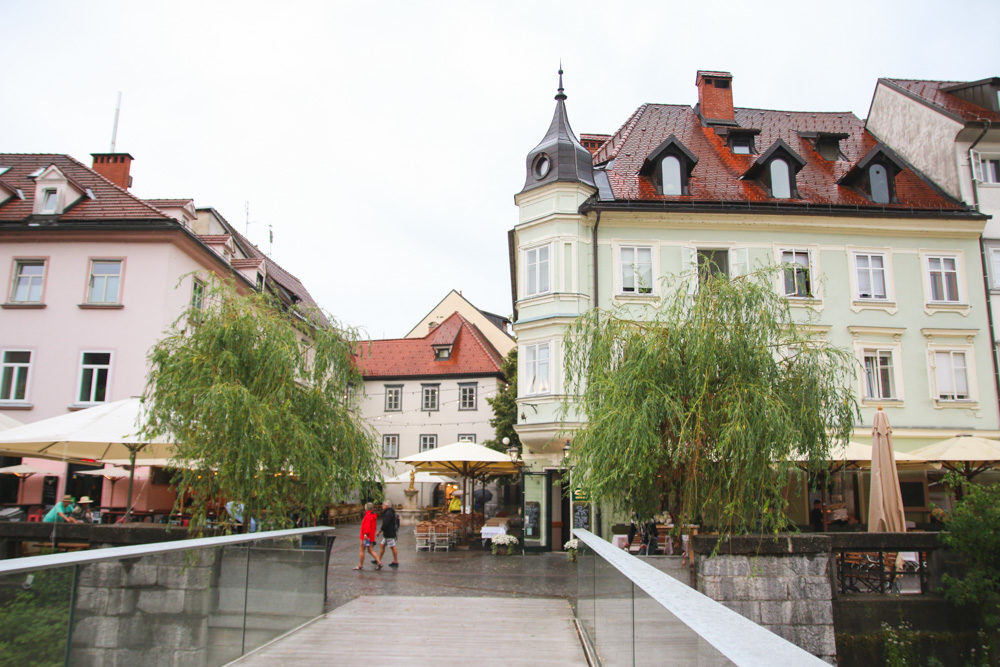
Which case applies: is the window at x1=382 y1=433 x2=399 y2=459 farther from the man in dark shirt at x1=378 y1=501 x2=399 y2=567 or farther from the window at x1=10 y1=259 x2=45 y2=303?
the man in dark shirt at x1=378 y1=501 x2=399 y2=567

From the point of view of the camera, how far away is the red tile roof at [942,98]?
25.2m

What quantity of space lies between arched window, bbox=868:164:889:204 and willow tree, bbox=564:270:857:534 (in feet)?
56.9

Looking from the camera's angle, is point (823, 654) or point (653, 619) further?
point (823, 654)

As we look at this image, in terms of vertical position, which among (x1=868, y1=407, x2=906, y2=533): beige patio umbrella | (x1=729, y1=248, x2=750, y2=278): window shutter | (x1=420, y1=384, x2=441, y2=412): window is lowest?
(x1=868, y1=407, x2=906, y2=533): beige patio umbrella

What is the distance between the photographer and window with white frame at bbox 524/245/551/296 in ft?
77.5

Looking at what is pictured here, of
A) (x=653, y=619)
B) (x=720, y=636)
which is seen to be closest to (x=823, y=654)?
(x=653, y=619)

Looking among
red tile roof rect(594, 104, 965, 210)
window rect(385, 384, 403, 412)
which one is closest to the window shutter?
red tile roof rect(594, 104, 965, 210)

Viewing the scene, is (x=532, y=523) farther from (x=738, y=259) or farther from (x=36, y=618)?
(x=36, y=618)

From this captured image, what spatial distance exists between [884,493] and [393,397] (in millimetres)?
34540

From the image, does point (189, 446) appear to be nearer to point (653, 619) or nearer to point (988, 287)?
point (653, 619)

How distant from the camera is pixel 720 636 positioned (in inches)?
106

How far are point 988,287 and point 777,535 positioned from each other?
782 inches

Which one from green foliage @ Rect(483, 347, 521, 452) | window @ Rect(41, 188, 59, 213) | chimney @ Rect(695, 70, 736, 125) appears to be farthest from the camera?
green foliage @ Rect(483, 347, 521, 452)

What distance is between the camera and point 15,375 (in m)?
24.1
